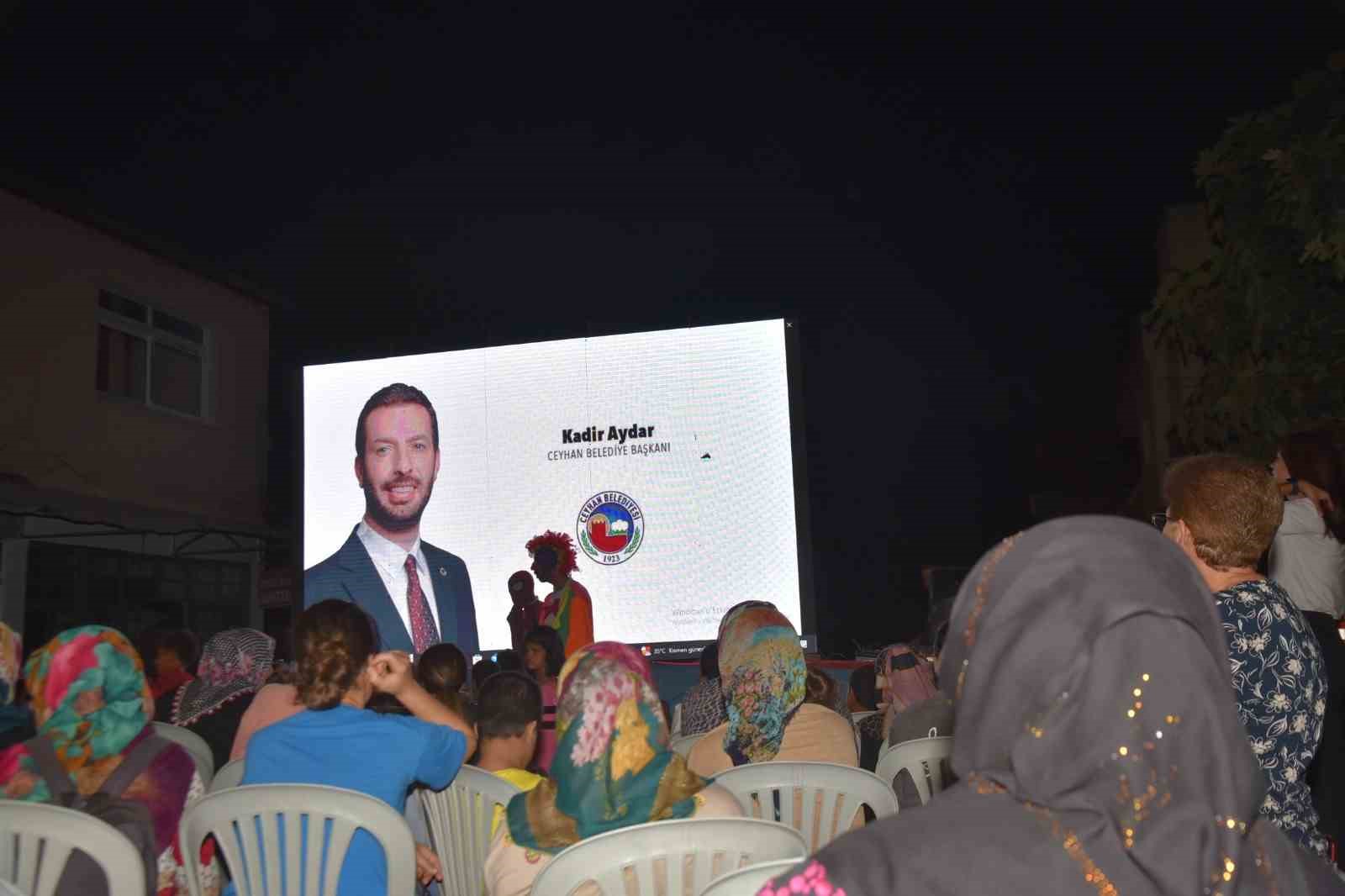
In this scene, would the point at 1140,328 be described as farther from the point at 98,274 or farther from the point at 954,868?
the point at 954,868

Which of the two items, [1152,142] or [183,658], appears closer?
[183,658]

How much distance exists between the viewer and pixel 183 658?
4477mm

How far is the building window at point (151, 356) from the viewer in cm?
1090

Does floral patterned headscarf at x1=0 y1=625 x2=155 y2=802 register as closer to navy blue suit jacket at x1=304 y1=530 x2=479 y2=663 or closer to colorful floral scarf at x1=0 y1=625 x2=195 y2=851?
colorful floral scarf at x1=0 y1=625 x2=195 y2=851

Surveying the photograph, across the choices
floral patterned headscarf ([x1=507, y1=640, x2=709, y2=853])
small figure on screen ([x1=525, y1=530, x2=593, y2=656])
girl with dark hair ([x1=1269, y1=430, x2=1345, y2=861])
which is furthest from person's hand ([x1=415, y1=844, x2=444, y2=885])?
small figure on screen ([x1=525, y1=530, x2=593, y2=656])

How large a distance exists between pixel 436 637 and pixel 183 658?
346 centimetres

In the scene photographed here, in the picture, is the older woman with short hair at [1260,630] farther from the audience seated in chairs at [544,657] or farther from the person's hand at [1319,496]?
the audience seated in chairs at [544,657]

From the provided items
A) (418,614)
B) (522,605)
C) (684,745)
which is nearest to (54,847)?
(684,745)

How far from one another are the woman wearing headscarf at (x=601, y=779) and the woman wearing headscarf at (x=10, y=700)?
1.48 m

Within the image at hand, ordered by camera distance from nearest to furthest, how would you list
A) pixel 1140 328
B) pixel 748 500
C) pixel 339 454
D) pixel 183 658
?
pixel 183 658, pixel 748 500, pixel 339 454, pixel 1140 328

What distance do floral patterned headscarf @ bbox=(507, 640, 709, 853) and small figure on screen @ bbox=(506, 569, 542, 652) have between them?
18.7ft

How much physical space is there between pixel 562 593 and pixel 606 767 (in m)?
5.58

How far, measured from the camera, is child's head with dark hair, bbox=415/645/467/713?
352 cm

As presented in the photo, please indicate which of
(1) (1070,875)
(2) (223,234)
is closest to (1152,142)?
(1) (1070,875)
